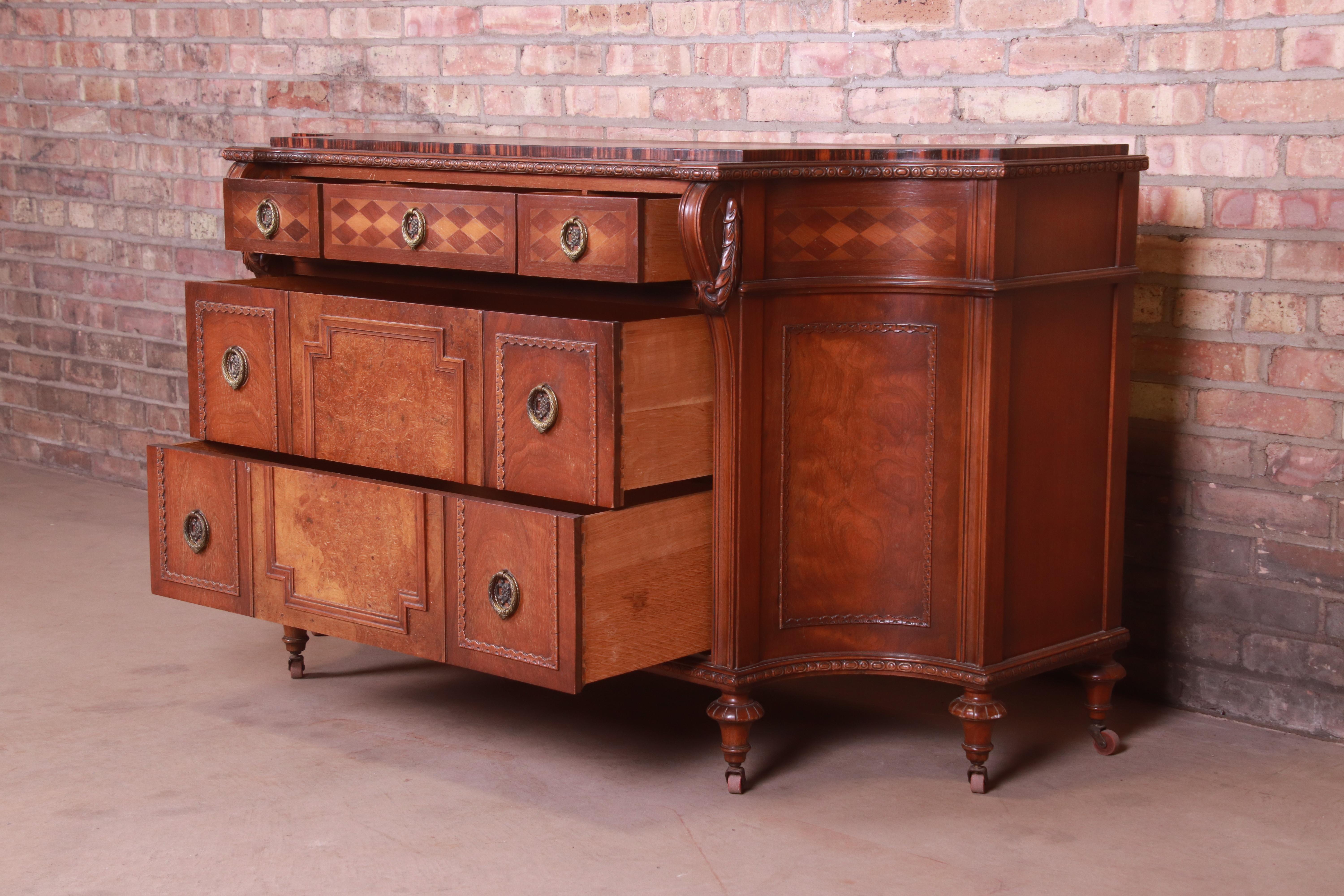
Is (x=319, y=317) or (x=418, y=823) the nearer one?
(x=418, y=823)

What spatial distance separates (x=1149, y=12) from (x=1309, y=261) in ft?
1.63

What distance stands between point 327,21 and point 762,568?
2.31 metres

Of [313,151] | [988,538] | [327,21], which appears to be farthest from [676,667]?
[327,21]

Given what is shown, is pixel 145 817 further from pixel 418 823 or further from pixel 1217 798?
pixel 1217 798

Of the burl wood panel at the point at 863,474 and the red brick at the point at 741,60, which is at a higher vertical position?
the red brick at the point at 741,60

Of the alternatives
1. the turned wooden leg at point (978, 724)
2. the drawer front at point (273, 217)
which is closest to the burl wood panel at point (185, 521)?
the drawer front at point (273, 217)

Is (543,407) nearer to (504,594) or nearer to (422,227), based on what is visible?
(504,594)

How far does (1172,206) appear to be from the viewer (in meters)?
2.75

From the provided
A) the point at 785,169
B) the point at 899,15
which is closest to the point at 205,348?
the point at 785,169

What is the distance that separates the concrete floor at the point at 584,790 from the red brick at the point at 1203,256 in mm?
765

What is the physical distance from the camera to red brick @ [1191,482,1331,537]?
2.63 m

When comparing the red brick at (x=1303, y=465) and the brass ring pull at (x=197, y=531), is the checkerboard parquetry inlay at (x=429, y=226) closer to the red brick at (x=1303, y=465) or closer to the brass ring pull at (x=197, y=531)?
the brass ring pull at (x=197, y=531)

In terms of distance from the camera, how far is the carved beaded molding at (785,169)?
2.20 metres

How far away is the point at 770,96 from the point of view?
10.6ft
